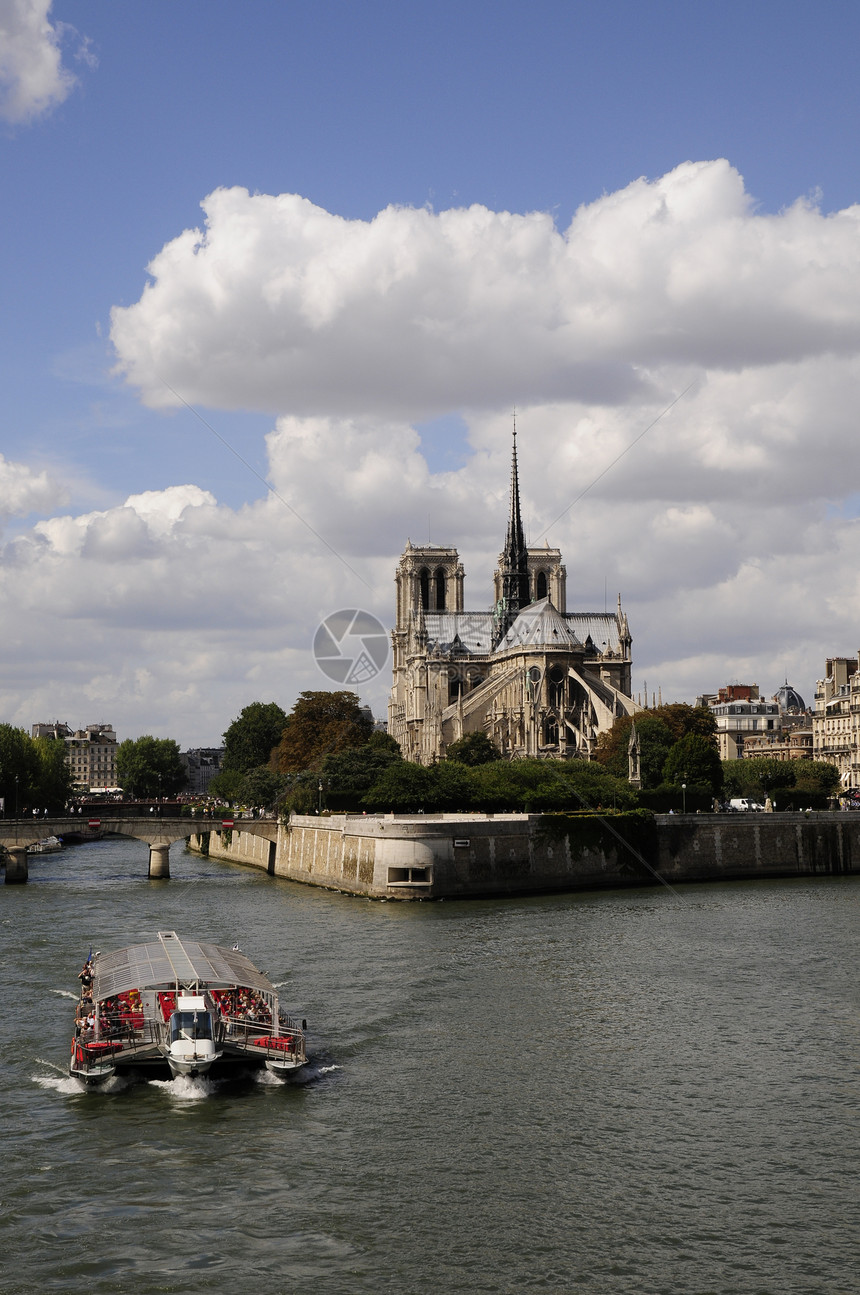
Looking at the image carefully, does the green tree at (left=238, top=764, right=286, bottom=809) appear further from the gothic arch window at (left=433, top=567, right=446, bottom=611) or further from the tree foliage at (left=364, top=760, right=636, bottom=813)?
the gothic arch window at (left=433, top=567, right=446, bottom=611)

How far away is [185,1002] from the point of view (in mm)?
30188

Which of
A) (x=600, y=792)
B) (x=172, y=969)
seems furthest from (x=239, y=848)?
(x=172, y=969)

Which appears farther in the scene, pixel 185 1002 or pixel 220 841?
pixel 220 841

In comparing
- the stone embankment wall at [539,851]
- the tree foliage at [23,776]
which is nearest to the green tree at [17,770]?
the tree foliage at [23,776]

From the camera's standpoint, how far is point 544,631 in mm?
136125

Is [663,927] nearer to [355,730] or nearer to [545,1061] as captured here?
[545,1061]

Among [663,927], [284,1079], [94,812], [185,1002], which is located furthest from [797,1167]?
[94,812]

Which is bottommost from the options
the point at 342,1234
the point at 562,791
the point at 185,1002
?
the point at 342,1234

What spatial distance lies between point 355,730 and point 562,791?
4497 centimetres

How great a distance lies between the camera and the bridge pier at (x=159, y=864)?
7719cm

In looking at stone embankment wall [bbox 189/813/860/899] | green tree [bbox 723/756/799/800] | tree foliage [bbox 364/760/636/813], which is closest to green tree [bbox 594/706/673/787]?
green tree [bbox 723/756/799/800]

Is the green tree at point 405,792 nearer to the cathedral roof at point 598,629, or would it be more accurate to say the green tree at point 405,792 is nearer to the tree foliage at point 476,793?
the tree foliage at point 476,793

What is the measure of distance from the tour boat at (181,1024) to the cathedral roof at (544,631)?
103204mm

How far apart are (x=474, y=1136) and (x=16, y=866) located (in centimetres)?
5302
